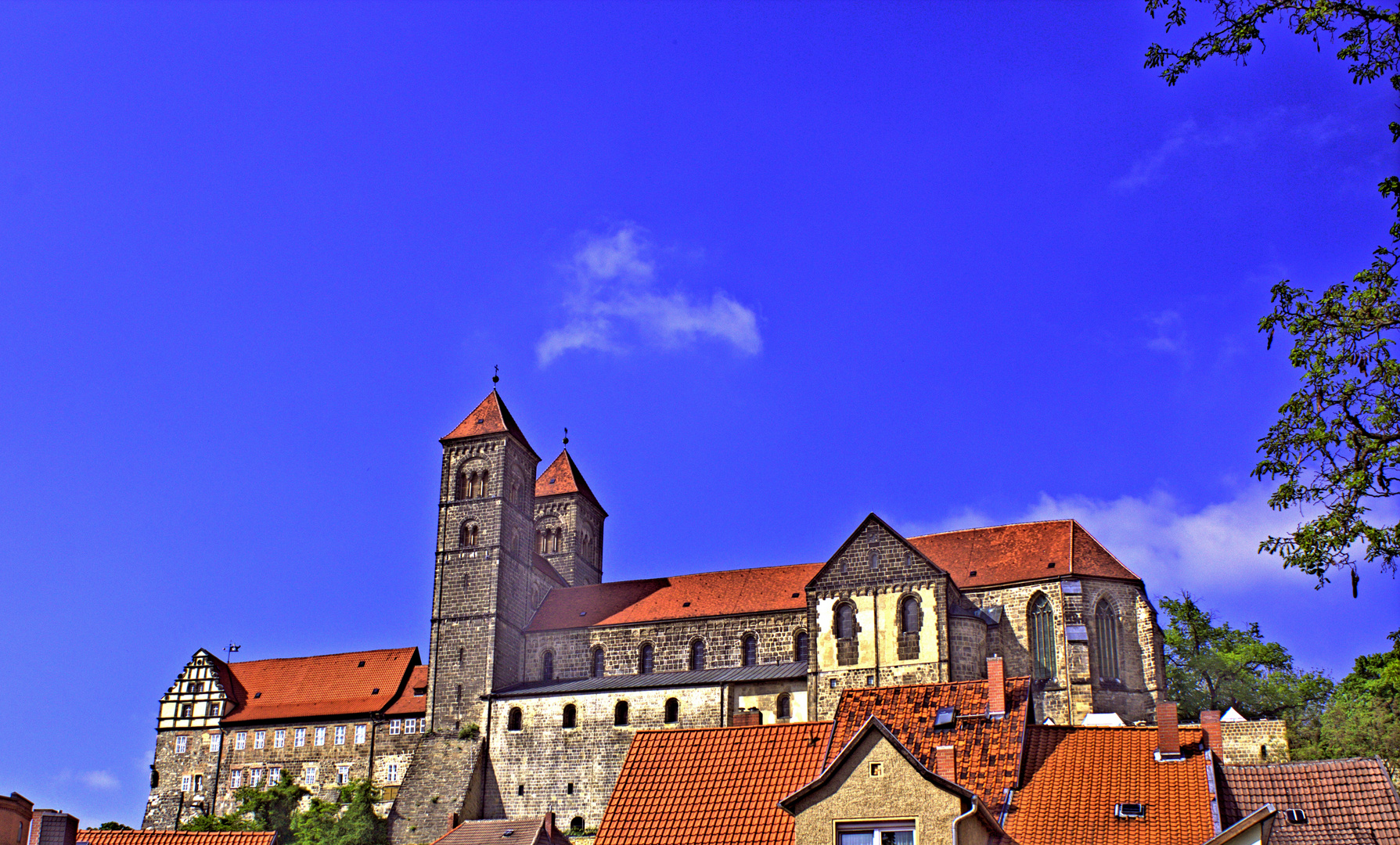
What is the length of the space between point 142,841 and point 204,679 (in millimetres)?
36743

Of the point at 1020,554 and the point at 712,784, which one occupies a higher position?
the point at 1020,554

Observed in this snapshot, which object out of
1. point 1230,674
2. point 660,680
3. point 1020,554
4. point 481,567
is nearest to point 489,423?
point 481,567

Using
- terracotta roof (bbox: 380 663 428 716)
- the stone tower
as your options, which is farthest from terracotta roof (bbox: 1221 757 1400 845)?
the stone tower

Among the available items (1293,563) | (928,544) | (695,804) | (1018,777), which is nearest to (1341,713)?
(928,544)

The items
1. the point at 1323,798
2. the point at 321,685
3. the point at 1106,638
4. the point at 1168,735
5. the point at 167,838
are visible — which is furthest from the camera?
the point at 321,685

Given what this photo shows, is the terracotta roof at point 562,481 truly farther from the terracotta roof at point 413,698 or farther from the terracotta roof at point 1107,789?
the terracotta roof at point 1107,789

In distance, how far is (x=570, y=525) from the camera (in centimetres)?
7200

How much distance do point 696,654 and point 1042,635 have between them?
1490 centimetres

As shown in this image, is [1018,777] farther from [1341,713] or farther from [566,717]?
[566,717]

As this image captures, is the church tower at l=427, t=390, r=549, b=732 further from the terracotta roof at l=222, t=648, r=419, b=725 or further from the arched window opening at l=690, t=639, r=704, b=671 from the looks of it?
the arched window opening at l=690, t=639, r=704, b=671

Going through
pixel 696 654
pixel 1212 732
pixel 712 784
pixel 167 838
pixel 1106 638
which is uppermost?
pixel 696 654

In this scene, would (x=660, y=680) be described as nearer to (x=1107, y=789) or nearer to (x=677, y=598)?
(x=677, y=598)

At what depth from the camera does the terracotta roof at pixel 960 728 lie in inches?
1025

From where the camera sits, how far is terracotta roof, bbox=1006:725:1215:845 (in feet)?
78.3
